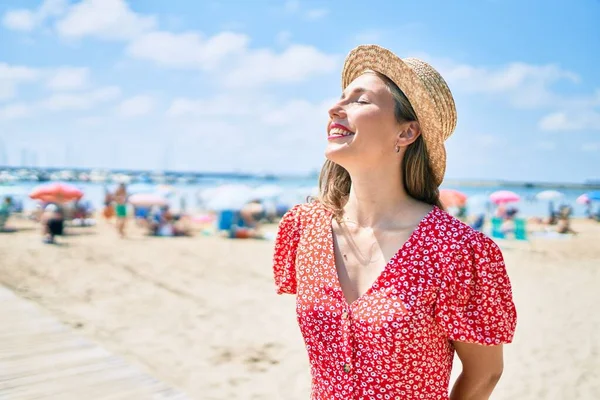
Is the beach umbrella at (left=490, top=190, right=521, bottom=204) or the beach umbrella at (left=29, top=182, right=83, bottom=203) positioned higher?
the beach umbrella at (left=490, top=190, right=521, bottom=204)

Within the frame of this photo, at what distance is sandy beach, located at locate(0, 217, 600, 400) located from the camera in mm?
4805

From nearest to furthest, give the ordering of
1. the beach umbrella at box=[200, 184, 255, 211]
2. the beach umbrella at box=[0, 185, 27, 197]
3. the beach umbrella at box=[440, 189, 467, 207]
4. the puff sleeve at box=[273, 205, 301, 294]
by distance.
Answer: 1. the puff sleeve at box=[273, 205, 301, 294]
2. the beach umbrella at box=[200, 184, 255, 211]
3. the beach umbrella at box=[440, 189, 467, 207]
4. the beach umbrella at box=[0, 185, 27, 197]

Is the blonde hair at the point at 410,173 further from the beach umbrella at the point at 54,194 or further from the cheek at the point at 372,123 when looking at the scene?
the beach umbrella at the point at 54,194

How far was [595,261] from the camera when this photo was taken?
12703 mm

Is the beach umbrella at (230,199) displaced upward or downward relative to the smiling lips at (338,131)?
downward

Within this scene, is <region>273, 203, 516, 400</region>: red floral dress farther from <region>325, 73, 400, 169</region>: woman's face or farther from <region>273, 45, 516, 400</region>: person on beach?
<region>325, 73, 400, 169</region>: woman's face

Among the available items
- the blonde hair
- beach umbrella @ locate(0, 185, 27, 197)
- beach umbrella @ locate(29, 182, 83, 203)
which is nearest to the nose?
the blonde hair

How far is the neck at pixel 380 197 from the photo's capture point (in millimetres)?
1531

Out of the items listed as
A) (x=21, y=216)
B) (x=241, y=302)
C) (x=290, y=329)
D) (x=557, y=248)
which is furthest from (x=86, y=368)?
(x=21, y=216)

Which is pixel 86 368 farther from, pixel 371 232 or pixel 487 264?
pixel 487 264

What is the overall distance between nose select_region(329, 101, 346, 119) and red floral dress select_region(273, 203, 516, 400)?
424mm

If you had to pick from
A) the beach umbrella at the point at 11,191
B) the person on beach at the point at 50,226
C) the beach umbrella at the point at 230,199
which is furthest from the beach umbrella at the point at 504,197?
the beach umbrella at the point at 11,191

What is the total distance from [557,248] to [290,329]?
12113mm

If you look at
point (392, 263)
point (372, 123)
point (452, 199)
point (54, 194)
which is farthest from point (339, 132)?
point (452, 199)
